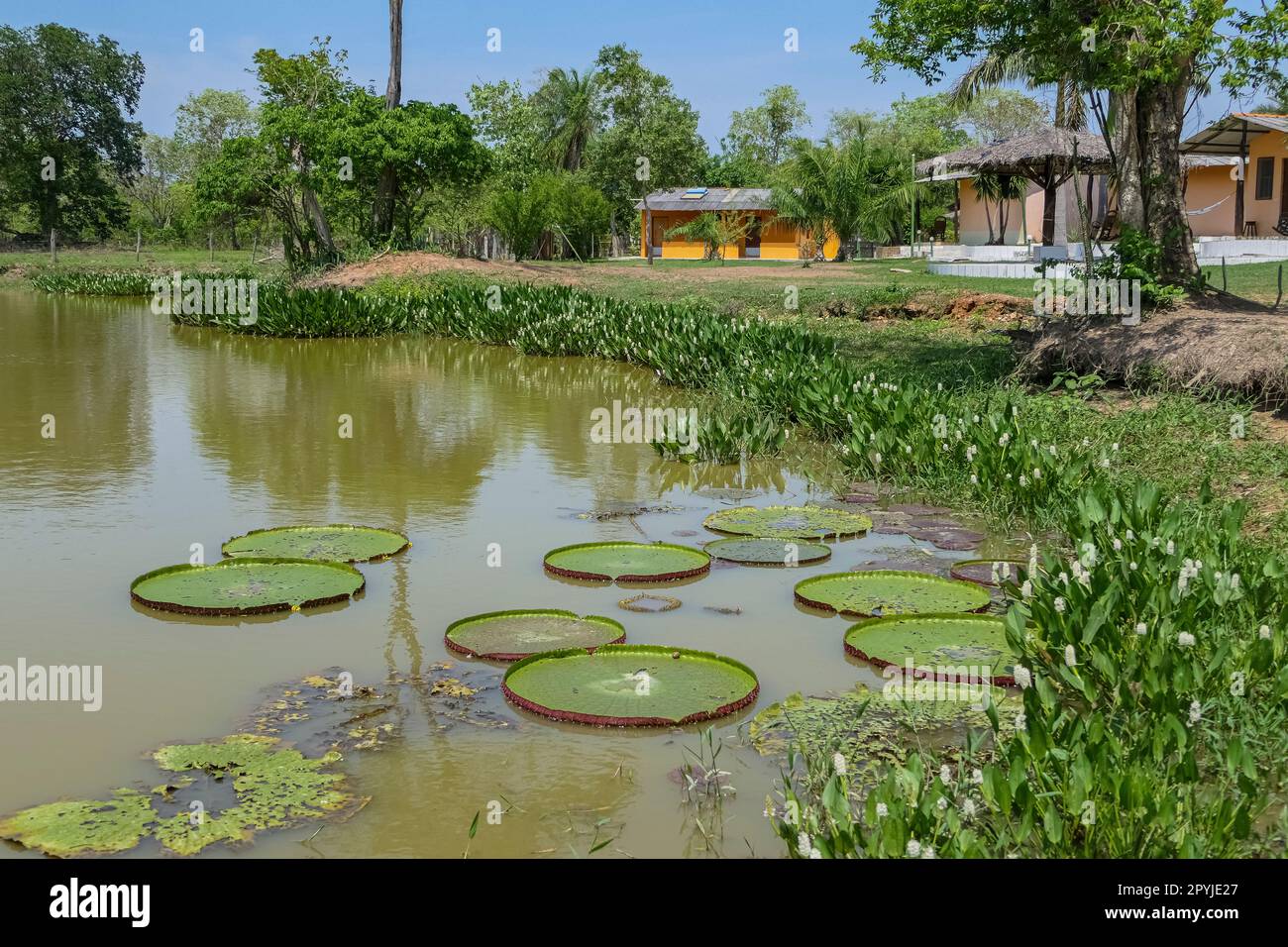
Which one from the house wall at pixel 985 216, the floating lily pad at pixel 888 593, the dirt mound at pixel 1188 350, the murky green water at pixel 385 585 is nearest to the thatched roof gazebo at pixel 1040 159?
the house wall at pixel 985 216

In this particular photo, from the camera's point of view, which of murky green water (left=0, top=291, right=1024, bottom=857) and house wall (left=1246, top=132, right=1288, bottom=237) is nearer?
murky green water (left=0, top=291, right=1024, bottom=857)

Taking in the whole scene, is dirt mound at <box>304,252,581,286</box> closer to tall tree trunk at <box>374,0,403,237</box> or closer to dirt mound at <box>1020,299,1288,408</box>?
tall tree trunk at <box>374,0,403,237</box>

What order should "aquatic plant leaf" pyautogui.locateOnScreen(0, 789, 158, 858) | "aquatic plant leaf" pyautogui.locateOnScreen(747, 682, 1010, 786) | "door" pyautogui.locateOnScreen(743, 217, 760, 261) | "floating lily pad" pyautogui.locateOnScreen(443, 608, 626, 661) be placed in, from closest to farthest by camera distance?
"aquatic plant leaf" pyautogui.locateOnScreen(0, 789, 158, 858)
"aquatic plant leaf" pyautogui.locateOnScreen(747, 682, 1010, 786)
"floating lily pad" pyautogui.locateOnScreen(443, 608, 626, 661)
"door" pyautogui.locateOnScreen(743, 217, 760, 261)

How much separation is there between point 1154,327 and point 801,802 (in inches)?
325

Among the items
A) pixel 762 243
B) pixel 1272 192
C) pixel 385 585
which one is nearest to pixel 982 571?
pixel 385 585

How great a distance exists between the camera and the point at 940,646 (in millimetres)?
5641

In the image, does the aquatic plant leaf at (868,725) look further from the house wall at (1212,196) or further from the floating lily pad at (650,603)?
the house wall at (1212,196)

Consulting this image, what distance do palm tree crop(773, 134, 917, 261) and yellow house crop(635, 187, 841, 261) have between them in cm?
1059

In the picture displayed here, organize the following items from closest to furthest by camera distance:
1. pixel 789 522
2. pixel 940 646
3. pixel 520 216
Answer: pixel 940 646 < pixel 789 522 < pixel 520 216

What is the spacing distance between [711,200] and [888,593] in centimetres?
4175

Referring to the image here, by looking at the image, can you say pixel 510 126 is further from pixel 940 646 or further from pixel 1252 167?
pixel 940 646

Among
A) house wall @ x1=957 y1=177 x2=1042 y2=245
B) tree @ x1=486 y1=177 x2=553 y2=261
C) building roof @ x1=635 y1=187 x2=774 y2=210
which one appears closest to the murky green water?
tree @ x1=486 y1=177 x2=553 y2=261

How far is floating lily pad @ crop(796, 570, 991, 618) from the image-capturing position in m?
6.20
